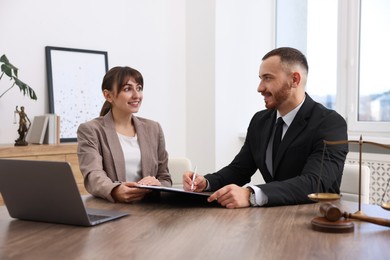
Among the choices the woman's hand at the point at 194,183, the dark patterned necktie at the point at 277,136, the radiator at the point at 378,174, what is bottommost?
the radiator at the point at 378,174

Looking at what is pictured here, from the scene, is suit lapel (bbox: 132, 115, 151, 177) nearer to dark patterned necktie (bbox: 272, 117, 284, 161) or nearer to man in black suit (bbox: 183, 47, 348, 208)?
man in black suit (bbox: 183, 47, 348, 208)

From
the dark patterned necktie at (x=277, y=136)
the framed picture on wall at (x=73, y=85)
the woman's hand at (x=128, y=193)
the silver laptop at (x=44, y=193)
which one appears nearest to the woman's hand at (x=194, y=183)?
the woman's hand at (x=128, y=193)

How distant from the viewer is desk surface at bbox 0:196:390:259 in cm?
126

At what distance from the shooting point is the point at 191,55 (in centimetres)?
536

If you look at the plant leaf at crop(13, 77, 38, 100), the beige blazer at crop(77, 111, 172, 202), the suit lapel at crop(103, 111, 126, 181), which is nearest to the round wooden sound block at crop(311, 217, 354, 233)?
the beige blazer at crop(77, 111, 172, 202)

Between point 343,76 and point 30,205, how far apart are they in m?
3.86

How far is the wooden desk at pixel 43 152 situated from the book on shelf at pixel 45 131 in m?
0.13

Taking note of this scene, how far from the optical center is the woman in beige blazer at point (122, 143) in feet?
7.81

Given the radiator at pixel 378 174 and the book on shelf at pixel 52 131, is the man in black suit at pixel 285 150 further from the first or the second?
the radiator at pixel 378 174

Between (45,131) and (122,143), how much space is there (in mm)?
1612

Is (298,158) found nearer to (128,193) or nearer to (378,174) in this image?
(128,193)

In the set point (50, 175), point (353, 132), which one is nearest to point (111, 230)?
point (50, 175)

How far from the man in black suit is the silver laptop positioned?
53cm

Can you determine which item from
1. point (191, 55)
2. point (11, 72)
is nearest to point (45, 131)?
point (11, 72)
